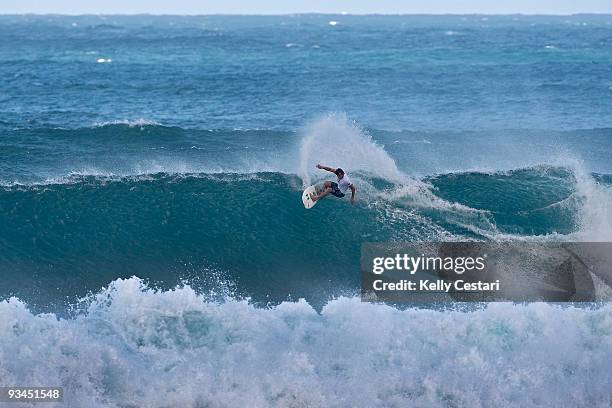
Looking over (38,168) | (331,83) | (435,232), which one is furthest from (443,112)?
(38,168)

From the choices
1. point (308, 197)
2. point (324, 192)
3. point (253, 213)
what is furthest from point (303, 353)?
point (253, 213)

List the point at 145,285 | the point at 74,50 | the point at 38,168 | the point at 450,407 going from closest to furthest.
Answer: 1. the point at 450,407
2. the point at 145,285
3. the point at 38,168
4. the point at 74,50

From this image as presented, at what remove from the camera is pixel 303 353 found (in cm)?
1711

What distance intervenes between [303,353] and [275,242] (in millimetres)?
7139

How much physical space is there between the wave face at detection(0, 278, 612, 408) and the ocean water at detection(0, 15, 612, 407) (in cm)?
5

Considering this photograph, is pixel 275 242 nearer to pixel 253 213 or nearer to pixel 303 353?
pixel 253 213

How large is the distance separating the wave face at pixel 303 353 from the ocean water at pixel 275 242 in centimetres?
5

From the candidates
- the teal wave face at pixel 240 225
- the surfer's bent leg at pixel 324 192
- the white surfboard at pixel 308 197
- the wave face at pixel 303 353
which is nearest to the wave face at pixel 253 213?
the teal wave face at pixel 240 225

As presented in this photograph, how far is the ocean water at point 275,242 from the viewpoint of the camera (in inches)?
651

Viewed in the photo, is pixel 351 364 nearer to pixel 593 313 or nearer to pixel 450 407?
pixel 450 407

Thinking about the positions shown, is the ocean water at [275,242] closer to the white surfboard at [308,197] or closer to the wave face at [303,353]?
the wave face at [303,353]

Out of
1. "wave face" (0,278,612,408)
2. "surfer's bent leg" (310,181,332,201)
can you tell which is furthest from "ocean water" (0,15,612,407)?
"surfer's bent leg" (310,181,332,201)

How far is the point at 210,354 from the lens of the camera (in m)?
17.2

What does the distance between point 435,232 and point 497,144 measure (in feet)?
48.4
